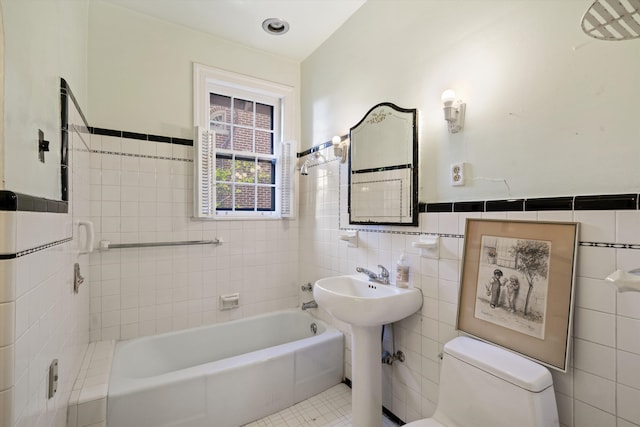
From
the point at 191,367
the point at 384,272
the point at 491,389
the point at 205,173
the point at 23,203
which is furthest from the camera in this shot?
the point at 205,173

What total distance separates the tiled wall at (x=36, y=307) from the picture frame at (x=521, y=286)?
1612 millimetres

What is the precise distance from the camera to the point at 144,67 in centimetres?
220

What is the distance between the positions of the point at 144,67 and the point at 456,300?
2.65 m

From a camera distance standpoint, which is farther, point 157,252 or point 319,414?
point 157,252

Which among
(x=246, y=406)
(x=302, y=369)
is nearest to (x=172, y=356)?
(x=246, y=406)

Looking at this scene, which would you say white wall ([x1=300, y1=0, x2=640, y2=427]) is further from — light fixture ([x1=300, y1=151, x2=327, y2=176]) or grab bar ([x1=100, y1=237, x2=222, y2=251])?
grab bar ([x1=100, y1=237, x2=222, y2=251])

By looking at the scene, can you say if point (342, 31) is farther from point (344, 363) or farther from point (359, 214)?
point (344, 363)

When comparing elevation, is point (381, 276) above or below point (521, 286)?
below

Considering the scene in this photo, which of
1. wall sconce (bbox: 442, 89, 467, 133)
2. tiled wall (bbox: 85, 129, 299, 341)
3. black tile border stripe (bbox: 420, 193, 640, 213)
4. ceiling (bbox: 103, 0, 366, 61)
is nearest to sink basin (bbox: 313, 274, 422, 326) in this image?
black tile border stripe (bbox: 420, 193, 640, 213)

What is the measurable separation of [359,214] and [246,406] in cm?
143

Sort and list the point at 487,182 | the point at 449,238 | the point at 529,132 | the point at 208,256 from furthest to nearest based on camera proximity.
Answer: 1. the point at 208,256
2. the point at 449,238
3. the point at 487,182
4. the point at 529,132

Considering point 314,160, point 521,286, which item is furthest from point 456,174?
point 314,160

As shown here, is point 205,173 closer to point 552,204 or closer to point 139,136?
point 139,136

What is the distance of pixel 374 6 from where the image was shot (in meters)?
2.02
